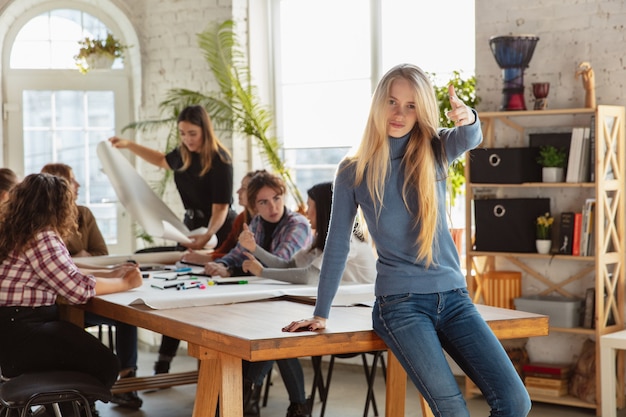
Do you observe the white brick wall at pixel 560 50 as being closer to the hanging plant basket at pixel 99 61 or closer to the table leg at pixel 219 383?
the table leg at pixel 219 383

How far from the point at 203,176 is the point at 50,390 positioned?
252 centimetres

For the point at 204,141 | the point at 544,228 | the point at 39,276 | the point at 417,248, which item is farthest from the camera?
the point at 204,141

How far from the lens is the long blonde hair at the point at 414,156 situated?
9.16ft

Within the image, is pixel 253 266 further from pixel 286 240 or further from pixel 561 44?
pixel 561 44

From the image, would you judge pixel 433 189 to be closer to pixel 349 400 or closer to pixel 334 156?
pixel 349 400

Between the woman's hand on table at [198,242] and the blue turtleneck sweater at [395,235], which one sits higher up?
the blue turtleneck sweater at [395,235]

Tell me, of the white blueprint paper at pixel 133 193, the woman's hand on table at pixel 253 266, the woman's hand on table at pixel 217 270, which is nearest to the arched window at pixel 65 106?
the white blueprint paper at pixel 133 193

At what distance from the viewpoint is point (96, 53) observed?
7.03 metres

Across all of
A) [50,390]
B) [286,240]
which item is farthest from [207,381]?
[286,240]

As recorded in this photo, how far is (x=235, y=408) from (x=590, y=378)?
268 cm

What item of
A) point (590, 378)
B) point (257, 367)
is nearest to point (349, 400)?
point (257, 367)

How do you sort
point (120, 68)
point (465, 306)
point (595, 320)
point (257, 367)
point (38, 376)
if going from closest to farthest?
1. point (465, 306)
2. point (38, 376)
3. point (257, 367)
4. point (595, 320)
5. point (120, 68)

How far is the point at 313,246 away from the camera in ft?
13.5

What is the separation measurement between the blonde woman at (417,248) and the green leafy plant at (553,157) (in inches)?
90.0
